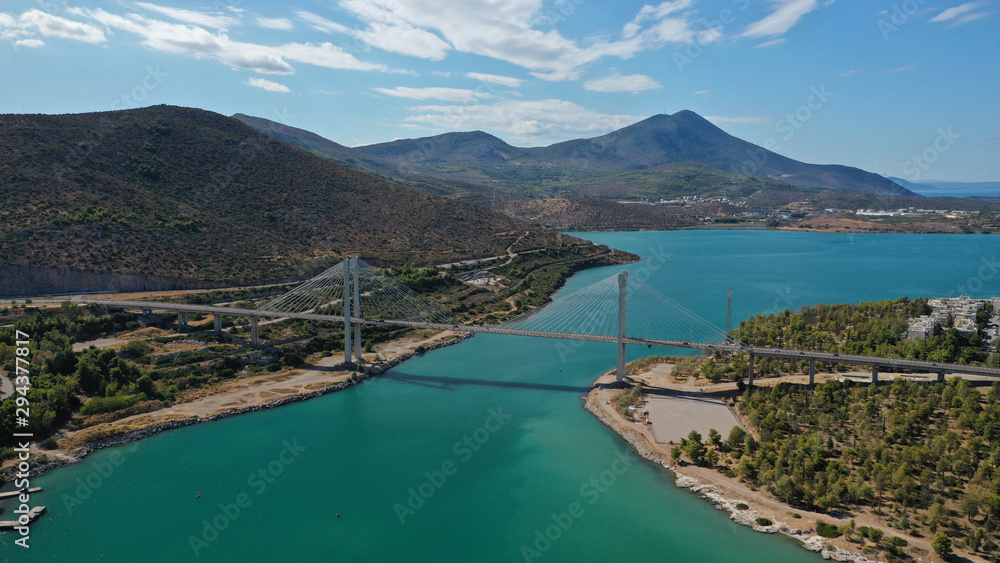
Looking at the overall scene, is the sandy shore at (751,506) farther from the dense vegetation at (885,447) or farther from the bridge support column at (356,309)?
the bridge support column at (356,309)

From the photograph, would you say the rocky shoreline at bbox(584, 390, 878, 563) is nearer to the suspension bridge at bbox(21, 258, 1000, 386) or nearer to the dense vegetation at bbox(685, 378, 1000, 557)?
the dense vegetation at bbox(685, 378, 1000, 557)

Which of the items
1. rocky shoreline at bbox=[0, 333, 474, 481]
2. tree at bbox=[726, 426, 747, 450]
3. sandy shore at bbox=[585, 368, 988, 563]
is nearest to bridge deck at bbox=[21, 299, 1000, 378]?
rocky shoreline at bbox=[0, 333, 474, 481]

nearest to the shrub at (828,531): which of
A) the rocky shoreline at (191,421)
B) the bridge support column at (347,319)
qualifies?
the rocky shoreline at (191,421)

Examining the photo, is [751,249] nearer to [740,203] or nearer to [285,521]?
[740,203]

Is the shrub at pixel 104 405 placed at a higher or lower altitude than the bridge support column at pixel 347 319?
lower

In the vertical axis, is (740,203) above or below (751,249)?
above

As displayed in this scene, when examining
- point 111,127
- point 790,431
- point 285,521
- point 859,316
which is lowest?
point 285,521

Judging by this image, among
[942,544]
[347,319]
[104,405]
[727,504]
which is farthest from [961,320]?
[104,405]

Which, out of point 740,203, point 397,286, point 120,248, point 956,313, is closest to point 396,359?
point 397,286
